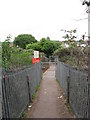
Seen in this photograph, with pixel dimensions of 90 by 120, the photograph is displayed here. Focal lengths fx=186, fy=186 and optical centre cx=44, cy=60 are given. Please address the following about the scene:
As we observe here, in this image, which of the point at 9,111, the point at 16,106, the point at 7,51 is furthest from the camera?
the point at 7,51

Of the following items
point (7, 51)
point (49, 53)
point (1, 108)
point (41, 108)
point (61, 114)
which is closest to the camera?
point (1, 108)

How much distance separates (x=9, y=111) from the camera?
13.9ft

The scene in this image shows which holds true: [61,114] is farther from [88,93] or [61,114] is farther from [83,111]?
[88,93]

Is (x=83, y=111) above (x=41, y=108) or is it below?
above

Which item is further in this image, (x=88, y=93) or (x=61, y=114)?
(x=61, y=114)

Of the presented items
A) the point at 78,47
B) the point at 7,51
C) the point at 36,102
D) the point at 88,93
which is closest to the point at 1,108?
the point at 88,93

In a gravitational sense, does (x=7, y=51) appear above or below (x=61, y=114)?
above

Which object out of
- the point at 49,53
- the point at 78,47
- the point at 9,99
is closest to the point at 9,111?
the point at 9,99

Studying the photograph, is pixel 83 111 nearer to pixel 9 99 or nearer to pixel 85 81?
pixel 85 81

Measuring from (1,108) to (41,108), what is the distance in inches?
120

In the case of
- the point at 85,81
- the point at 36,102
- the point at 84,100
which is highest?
the point at 85,81

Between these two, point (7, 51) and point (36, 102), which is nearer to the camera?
point (36, 102)

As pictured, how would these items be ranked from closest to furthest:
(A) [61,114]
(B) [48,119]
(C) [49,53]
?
(B) [48,119], (A) [61,114], (C) [49,53]

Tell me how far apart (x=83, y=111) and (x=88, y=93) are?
2.08 feet
